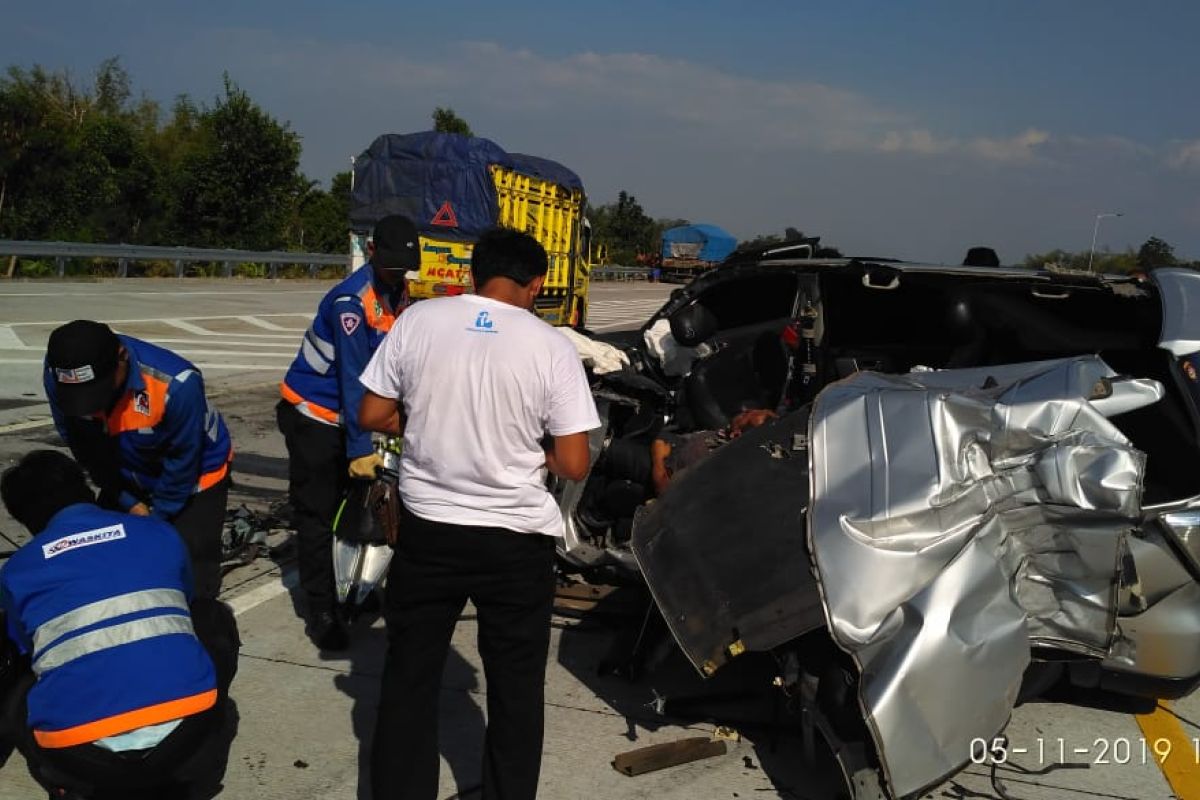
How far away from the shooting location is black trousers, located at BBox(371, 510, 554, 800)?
3184 millimetres

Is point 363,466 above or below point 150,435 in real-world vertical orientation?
below

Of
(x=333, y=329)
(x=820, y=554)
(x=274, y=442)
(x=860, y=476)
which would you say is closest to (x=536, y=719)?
(x=820, y=554)

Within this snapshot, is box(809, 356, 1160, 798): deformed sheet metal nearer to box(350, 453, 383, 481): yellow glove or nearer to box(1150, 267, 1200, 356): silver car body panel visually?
box(1150, 267, 1200, 356): silver car body panel

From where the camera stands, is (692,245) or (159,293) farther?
(692,245)

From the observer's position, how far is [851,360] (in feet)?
20.6

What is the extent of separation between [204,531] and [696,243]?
46.7 m

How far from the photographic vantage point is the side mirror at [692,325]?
23.2 feet

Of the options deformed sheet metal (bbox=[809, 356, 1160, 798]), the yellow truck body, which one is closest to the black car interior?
deformed sheet metal (bbox=[809, 356, 1160, 798])

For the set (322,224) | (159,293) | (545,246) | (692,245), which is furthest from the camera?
(692,245)

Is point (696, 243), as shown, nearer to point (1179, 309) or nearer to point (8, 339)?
point (8, 339)

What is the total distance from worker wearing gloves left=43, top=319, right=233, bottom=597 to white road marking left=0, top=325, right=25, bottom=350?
9.39 metres
